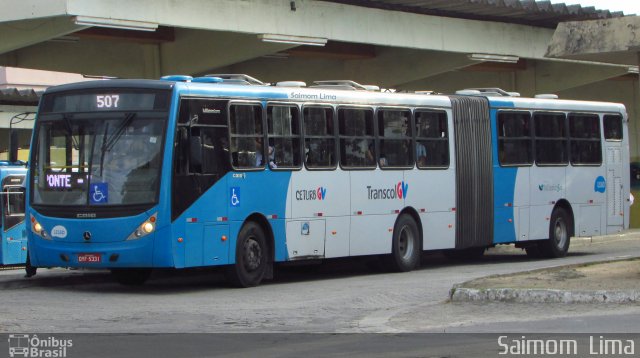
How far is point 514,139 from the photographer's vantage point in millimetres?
23766

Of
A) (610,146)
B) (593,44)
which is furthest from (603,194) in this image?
(593,44)

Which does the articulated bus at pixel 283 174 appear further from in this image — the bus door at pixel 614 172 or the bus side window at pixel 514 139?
the bus door at pixel 614 172

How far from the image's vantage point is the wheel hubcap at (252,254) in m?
17.6

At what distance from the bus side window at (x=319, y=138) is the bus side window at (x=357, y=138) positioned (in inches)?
10.5

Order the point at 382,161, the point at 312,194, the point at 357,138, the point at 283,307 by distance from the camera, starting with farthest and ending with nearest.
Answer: the point at 382,161, the point at 357,138, the point at 312,194, the point at 283,307

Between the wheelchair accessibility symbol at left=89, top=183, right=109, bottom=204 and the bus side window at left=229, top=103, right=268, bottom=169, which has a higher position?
the bus side window at left=229, top=103, right=268, bottom=169

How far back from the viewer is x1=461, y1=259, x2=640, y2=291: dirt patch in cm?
1484

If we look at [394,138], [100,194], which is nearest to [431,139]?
[394,138]

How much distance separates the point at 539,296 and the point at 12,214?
1240 centimetres

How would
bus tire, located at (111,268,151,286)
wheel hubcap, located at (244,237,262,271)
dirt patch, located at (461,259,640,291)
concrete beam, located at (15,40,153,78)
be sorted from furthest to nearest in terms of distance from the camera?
concrete beam, located at (15,40,153,78) → bus tire, located at (111,268,151,286) → wheel hubcap, located at (244,237,262,271) → dirt patch, located at (461,259,640,291)

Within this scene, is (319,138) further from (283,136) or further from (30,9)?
(30,9)

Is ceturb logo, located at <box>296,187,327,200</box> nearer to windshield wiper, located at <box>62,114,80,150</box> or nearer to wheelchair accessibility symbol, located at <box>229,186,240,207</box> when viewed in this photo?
wheelchair accessibility symbol, located at <box>229,186,240,207</box>

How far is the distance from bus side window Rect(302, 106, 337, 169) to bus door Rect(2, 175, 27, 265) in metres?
6.68

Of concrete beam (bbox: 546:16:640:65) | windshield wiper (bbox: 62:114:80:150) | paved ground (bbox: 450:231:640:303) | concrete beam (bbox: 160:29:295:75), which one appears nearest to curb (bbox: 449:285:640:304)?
paved ground (bbox: 450:231:640:303)
